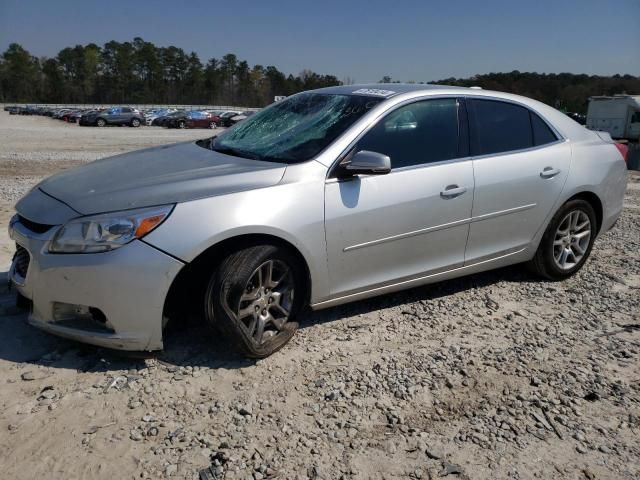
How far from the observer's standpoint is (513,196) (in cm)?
404

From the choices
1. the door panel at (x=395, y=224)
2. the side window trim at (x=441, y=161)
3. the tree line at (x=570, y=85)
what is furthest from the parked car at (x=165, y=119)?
the door panel at (x=395, y=224)

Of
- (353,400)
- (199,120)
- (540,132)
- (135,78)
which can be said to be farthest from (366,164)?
(135,78)

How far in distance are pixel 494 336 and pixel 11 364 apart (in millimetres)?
3009

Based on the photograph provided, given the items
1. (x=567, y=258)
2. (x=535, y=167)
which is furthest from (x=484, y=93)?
(x=567, y=258)

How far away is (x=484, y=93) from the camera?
13.7ft

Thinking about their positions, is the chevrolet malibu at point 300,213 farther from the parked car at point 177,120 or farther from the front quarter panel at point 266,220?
the parked car at point 177,120

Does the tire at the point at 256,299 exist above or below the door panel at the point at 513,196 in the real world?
below

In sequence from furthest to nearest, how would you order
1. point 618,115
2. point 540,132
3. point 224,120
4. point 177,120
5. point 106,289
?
1. point 224,120
2. point 177,120
3. point 618,115
4. point 540,132
5. point 106,289

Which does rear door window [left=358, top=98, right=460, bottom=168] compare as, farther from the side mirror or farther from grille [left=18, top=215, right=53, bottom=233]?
grille [left=18, top=215, right=53, bottom=233]

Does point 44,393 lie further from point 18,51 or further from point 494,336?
point 18,51

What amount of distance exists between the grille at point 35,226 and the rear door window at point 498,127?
2840mm

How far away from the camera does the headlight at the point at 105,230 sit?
2781mm

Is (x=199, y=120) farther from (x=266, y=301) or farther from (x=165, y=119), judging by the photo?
(x=266, y=301)

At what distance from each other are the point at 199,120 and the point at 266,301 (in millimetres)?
42573
